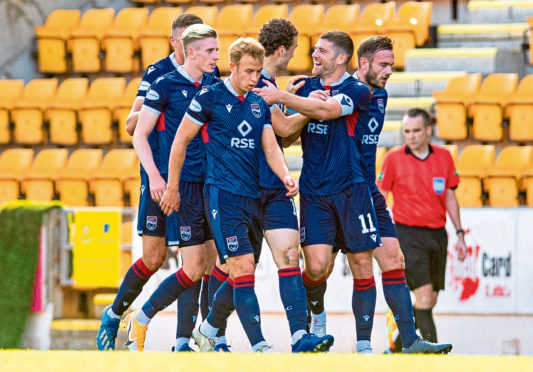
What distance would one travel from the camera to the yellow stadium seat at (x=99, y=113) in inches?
559

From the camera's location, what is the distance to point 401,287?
6.64 meters

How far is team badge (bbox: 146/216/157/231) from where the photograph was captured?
6.76 meters

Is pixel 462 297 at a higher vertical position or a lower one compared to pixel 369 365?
lower

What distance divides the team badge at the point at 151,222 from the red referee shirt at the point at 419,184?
2625 mm

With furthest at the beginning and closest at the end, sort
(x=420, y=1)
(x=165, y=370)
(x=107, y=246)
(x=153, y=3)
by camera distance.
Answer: (x=153, y=3) → (x=420, y=1) → (x=107, y=246) → (x=165, y=370)

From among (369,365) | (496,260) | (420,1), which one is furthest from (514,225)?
(420,1)

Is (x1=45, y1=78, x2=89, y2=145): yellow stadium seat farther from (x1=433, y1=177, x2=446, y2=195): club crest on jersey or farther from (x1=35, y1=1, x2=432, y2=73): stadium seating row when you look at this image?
→ (x1=433, y1=177, x2=446, y2=195): club crest on jersey

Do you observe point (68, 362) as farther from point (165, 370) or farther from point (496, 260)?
point (496, 260)

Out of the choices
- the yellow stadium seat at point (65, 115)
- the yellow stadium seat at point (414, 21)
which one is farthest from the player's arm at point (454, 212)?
the yellow stadium seat at point (65, 115)

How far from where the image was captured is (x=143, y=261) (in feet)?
22.6

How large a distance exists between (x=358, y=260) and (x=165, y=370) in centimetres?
231

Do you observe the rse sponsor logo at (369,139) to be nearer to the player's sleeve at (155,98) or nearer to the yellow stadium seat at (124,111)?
the player's sleeve at (155,98)

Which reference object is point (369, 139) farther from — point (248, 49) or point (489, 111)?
point (489, 111)

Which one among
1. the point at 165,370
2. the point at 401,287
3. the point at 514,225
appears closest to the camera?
the point at 165,370
